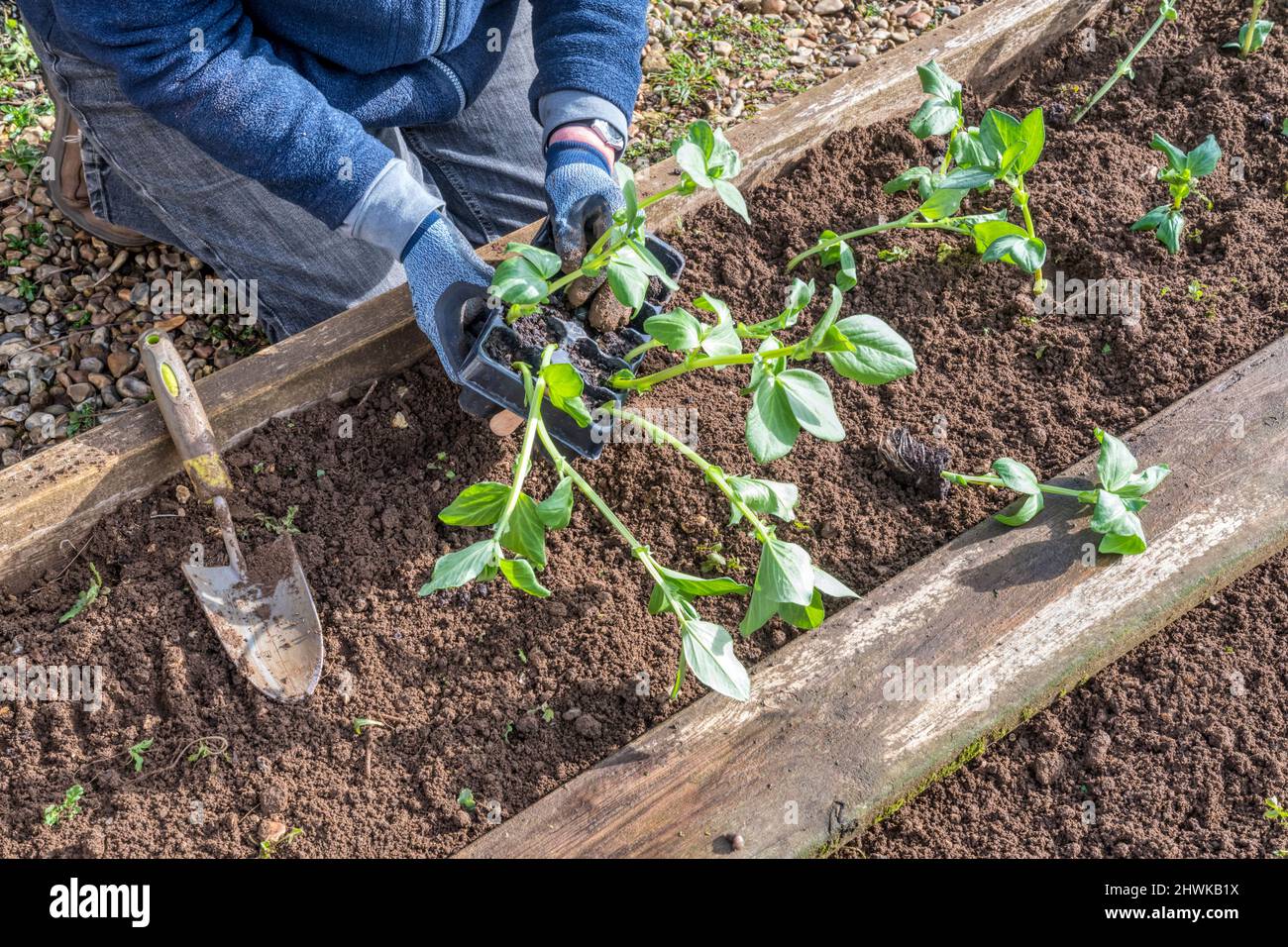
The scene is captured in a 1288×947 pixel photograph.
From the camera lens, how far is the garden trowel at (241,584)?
5.39 ft

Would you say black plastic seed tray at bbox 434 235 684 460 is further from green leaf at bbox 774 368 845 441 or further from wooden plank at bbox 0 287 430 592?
green leaf at bbox 774 368 845 441

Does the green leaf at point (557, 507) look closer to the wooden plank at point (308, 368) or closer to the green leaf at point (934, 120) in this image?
the wooden plank at point (308, 368)

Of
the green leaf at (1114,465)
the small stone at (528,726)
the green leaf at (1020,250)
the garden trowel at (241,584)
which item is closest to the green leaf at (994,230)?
the green leaf at (1020,250)

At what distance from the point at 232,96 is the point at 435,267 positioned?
0.45m

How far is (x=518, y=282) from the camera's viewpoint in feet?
4.99

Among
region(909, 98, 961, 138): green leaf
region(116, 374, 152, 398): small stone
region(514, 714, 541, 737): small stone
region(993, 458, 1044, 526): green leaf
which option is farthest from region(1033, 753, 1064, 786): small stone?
region(116, 374, 152, 398): small stone

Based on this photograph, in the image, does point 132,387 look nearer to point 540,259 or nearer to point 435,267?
point 435,267

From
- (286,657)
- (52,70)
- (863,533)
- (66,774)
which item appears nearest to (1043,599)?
(863,533)

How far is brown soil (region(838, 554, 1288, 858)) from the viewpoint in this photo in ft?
5.30

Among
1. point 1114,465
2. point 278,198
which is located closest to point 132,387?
point 278,198

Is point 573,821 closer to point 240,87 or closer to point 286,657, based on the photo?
point 286,657

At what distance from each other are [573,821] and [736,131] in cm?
143

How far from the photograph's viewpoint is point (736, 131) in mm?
2154

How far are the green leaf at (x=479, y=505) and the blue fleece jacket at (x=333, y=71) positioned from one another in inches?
25.3
